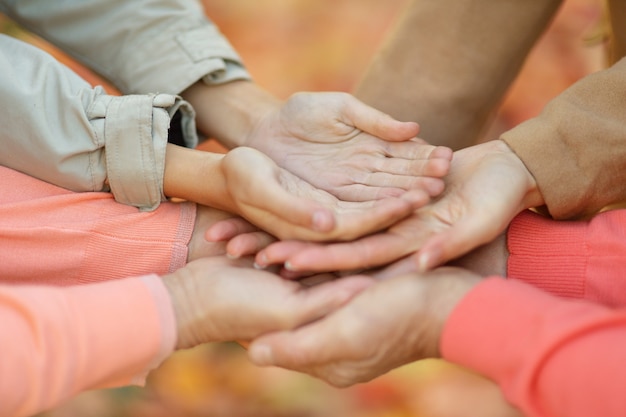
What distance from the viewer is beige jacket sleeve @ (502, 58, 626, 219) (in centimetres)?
78

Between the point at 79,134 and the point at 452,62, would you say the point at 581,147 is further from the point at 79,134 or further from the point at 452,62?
the point at 79,134

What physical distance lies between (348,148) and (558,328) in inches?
14.5

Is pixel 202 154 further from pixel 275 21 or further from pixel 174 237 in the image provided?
pixel 275 21

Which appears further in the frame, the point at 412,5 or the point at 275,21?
the point at 275,21

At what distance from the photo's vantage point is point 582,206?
80 centimetres

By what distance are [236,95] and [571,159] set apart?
0.48 metres

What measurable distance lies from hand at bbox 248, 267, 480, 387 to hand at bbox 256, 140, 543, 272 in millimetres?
26

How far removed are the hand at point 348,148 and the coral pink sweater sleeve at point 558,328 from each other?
6.4 inches

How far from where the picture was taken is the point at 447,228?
2.42 feet

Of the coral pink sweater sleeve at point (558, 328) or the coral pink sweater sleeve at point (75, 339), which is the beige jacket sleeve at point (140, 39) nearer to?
the coral pink sweater sleeve at point (75, 339)

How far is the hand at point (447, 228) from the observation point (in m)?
0.69

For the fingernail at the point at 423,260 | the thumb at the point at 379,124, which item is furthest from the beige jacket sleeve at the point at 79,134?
the fingernail at the point at 423,260

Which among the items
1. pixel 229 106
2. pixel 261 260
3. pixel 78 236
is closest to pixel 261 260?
pixel 261 260

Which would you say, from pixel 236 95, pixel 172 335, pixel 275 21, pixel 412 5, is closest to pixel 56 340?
pixel 172 335
